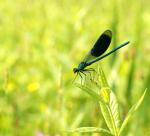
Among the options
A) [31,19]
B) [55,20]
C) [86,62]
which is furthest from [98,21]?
[86,62]

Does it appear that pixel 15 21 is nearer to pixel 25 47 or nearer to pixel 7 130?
pixel 25 47

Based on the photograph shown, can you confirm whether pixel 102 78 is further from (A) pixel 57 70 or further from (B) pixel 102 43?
(A) pixel 57 70

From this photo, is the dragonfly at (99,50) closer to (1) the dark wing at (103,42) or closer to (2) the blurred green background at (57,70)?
(1) the dark wing at (103,42)

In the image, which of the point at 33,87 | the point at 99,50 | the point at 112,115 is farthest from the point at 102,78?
the point at 33,87

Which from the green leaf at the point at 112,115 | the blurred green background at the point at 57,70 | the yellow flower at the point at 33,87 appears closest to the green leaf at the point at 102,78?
the green leaf at the point at 112,115

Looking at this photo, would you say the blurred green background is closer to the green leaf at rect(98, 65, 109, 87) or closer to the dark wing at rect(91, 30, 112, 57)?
the dark wing at rect(91, 30, 112, 57)

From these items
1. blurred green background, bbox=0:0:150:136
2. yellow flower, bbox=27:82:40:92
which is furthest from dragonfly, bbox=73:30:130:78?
yellow flower, bbox=27:82:40:92
